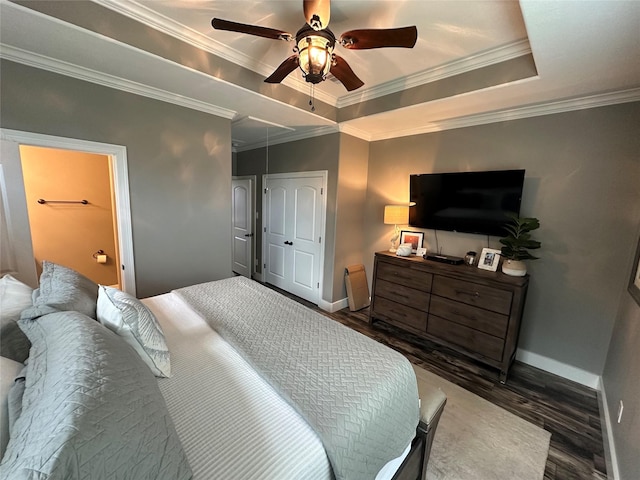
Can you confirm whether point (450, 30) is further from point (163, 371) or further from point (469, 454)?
point (469, 454)

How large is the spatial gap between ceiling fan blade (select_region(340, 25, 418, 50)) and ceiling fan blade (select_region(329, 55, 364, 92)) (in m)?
0.16

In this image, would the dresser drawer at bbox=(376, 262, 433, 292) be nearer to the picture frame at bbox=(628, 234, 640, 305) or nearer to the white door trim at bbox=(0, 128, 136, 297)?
the picture frame at bbox=(628, 234, 640, 305)

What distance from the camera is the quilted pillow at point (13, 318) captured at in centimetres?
100

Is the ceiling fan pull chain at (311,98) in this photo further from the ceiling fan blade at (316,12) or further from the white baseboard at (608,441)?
the white baseboard at (608,441)

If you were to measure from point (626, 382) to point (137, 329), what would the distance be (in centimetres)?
282

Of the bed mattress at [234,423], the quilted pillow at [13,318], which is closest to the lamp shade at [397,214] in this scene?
the bed mattress at [234,423]

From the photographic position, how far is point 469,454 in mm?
1630

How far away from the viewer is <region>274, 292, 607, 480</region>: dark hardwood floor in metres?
1.61

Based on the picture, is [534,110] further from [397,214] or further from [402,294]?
[402,294]

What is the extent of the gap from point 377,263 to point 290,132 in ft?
7.31

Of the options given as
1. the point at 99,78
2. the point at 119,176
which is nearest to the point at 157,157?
the point at 119,176

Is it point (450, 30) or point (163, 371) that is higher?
point (450, 30)

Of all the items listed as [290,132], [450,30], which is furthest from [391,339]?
[290,132]

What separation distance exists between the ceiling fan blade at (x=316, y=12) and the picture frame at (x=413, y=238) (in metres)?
2.42
